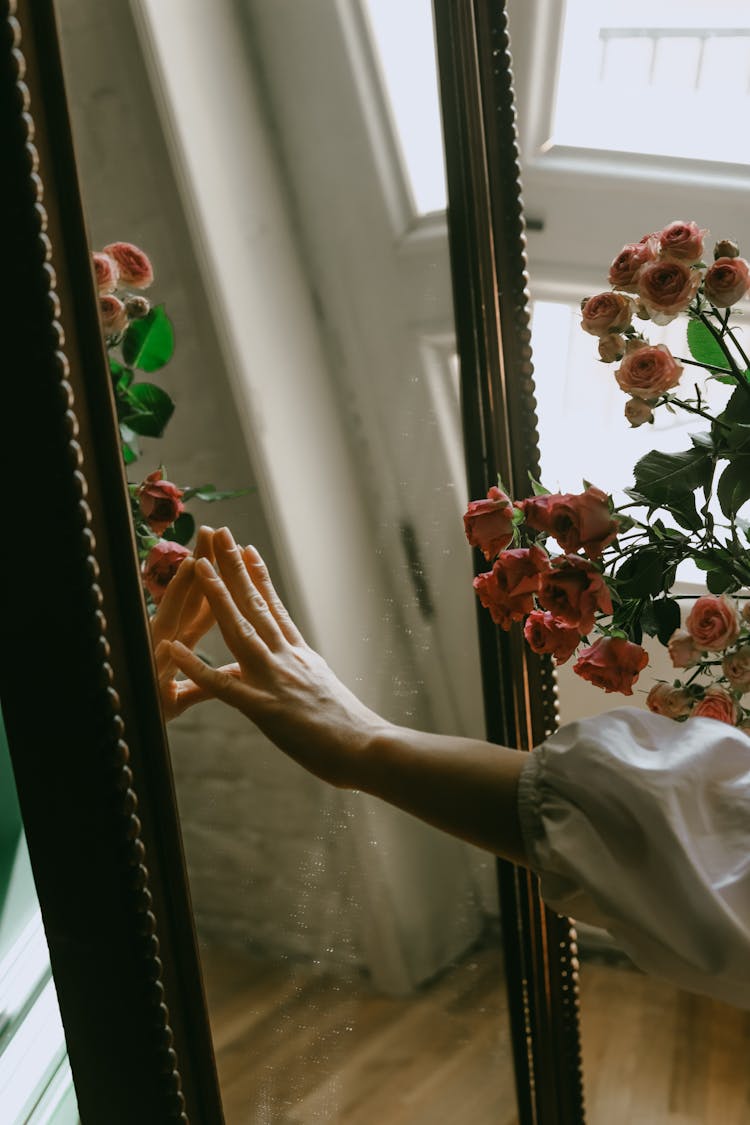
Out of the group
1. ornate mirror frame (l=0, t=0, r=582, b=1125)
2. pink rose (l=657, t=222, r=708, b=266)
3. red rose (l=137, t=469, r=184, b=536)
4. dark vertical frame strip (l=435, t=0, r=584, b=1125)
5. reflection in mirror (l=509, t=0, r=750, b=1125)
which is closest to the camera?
ornate mirror frame (l=0, t=0, r=582, b=1125)

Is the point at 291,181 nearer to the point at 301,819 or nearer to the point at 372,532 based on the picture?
the point at 372,532

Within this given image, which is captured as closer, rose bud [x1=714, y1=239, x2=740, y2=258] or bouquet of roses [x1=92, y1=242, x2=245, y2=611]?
bouquet of roses [x1=92, y1=242, x2=245, y2=611]

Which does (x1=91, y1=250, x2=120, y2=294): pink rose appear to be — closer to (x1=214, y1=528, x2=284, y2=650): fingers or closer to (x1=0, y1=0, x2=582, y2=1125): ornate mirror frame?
(x1=0, y1=0, x2=582, y2=1125): ornate mirror frame

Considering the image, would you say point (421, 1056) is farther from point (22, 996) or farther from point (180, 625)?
point (180, 625)

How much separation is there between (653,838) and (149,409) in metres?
0.45

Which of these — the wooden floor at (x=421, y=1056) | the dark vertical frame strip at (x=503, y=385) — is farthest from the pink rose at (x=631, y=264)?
the wooden floor at (x=421, y=1056)

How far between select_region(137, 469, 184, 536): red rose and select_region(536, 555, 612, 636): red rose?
309 millimetres

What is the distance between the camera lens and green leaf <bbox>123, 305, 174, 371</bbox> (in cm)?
75

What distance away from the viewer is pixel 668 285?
87 centimetres

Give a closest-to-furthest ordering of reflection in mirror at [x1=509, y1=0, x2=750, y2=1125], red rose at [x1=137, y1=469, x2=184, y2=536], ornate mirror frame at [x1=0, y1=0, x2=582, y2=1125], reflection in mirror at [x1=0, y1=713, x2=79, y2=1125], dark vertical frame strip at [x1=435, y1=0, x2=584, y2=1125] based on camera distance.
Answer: ornate mirror frame at [x1=0, y1=0, x2=582, y2=1125], red rose at [x1=137, y1=469, x2=184, y2=536], reflection in mirror at [x1=0, y1=713, x2=79, y2=1125], dark vertical frame strip at [x1=435, y1=0, x2=584, y2=1125], reflection in mirror at [x1=509, y1=0, x2=750, y2=1125]

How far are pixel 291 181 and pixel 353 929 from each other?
2.17ft

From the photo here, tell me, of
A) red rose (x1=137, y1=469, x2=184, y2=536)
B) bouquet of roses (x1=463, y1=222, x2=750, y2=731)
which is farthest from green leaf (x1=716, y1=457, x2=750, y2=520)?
red rose (x1=137, y1=469, x2=184, y2=536)

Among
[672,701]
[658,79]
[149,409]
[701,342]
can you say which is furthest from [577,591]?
[658,79]

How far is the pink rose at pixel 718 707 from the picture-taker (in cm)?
91
